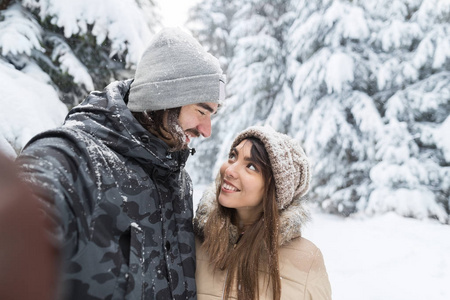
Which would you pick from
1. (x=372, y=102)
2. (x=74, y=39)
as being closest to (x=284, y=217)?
(x=74, y=39)

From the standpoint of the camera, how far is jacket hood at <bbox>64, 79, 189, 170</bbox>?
1417 millimetres

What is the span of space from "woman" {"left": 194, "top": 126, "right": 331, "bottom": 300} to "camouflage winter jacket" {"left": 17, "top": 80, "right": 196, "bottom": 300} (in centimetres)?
24

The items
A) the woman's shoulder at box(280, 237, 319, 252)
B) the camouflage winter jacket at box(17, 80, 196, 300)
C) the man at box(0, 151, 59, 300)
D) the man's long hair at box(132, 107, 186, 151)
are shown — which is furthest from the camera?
the woman's shoulder at box(280, 237, 319, 252)

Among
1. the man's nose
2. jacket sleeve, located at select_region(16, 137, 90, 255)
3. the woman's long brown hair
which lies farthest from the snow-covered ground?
jacket sleeve, located at select_region(16, 137, 90, 255)

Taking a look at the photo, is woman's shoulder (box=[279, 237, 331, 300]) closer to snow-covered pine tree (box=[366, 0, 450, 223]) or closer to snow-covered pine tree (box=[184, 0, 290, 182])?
snow-covered pine tree (box=[366, 0, 450, 223])

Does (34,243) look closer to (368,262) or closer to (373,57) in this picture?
(368,262)

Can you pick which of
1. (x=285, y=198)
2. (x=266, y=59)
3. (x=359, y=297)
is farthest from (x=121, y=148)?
(x=266, y=59)

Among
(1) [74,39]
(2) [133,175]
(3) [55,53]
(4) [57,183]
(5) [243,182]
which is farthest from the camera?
(1) [74,39]

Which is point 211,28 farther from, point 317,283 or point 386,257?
point 317,283

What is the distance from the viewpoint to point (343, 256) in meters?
5.50

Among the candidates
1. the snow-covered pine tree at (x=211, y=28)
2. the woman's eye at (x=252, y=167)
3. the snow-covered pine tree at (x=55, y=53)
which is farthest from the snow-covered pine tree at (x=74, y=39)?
the snow-covered pine tree at (x=211, y=28)

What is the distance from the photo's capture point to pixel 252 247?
1.94 m

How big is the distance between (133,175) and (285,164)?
1.02 metres

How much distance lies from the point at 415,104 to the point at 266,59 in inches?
175
